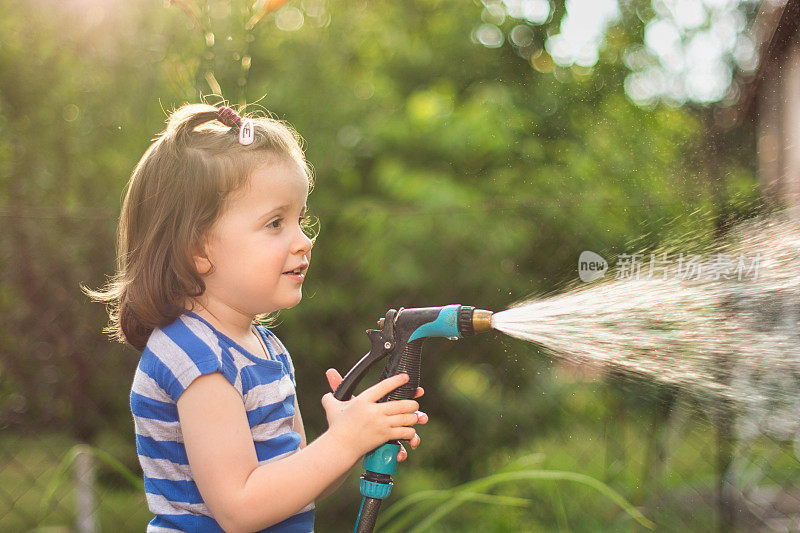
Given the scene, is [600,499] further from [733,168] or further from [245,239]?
[245,239]

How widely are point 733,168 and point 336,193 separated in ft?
6.36

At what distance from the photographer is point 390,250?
121 inches

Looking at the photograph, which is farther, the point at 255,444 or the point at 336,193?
the point at 336,193

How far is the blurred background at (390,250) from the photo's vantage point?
9.62 feet

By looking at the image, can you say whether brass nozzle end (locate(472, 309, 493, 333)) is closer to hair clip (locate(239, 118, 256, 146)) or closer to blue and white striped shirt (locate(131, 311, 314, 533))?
blue and white striped shirt (locate(131, 311, 314, 533))

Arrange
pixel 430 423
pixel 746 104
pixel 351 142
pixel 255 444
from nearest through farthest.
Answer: pixel 255 444 < pixel 430 423 < pixel 351 142 < pixel 746 104

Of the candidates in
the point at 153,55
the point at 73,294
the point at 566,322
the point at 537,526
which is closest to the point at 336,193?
the point at 153,55

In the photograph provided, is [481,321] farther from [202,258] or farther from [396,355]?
[202,258]

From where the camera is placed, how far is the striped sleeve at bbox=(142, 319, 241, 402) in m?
1.22

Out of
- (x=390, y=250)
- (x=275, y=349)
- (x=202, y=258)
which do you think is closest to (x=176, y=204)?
(x=202, y=258)

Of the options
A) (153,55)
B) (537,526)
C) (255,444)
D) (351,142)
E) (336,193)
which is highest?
(153,55)

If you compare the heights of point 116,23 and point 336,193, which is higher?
point 116,23

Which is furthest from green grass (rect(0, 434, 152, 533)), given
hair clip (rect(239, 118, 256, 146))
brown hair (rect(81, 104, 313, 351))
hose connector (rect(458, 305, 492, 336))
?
hose connector (rect(458, 305, 492, 336))

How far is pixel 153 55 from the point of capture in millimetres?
3496
